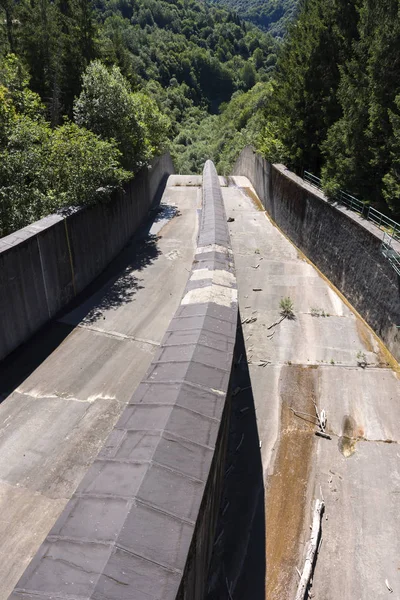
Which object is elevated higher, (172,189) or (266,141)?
(266,141)

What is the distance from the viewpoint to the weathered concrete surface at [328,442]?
784 centimetres

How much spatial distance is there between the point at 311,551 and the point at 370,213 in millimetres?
14551

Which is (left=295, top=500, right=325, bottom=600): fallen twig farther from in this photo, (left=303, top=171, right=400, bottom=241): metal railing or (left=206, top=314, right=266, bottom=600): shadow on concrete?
(left=303, top=171, right=400, bottom=241): metal railing

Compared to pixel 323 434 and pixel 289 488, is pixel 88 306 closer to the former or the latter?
pixel 323 434

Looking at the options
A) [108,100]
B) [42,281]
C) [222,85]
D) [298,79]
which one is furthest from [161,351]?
[222,85]

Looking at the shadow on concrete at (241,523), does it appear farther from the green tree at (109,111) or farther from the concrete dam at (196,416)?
the green tree at (109,111)

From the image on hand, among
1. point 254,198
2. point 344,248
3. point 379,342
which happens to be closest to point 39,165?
point 344,248

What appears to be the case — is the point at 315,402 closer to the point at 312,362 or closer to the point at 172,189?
the point at 312,362

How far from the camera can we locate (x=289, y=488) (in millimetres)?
9352

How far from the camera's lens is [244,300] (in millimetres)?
17828

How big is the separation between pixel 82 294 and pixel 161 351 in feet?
34.5

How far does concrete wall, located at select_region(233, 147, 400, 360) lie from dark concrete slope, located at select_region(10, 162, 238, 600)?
870cm

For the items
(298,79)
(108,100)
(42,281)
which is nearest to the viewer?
(42,281)

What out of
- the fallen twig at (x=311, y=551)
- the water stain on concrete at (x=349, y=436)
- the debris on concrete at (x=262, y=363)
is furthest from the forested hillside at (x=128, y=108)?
the fallen twig at (x=311, y=551)
